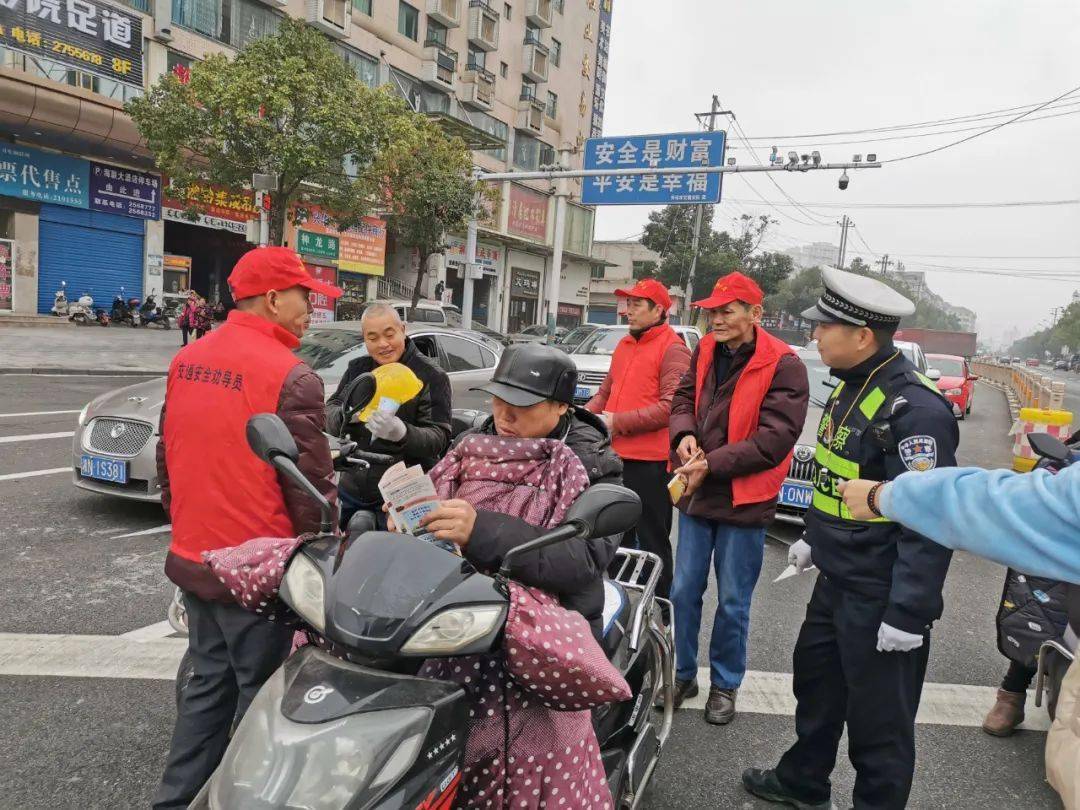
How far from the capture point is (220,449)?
214cm

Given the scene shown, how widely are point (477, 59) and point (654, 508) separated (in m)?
35.0

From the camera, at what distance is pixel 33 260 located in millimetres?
19938

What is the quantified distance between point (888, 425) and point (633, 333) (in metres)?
2.05

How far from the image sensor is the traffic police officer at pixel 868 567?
2223 mm

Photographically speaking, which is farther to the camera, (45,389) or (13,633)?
(45,389)

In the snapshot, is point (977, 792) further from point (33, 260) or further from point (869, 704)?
point (33, 260)

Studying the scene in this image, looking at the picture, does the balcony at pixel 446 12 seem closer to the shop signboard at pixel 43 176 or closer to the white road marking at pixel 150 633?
Answer: the shop signboard at pixel 43 176

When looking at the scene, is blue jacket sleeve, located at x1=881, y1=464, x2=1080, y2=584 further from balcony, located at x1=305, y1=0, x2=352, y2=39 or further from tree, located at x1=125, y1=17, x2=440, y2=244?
balcony, located at x1=305, y1=0, x2=352, y2=39

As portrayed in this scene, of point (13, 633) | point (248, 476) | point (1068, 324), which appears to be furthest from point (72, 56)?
point (1068, 324)

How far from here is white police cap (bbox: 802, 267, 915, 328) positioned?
8.09 feet

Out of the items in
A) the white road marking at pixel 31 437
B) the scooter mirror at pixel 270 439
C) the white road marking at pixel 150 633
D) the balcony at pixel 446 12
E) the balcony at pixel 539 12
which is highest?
the balcony at pixel 539 12

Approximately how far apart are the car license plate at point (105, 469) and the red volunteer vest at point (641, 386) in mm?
3559

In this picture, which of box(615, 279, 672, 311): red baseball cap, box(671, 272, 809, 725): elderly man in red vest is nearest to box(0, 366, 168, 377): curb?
box(615, 279, 672, 311): red baseball cap

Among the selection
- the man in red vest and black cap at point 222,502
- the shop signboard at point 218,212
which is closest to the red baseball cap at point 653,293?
the man in red vest and black cap at point 222,502
